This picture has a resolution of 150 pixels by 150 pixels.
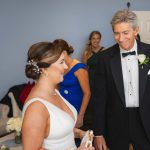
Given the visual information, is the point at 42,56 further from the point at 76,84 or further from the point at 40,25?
the point at 40,25

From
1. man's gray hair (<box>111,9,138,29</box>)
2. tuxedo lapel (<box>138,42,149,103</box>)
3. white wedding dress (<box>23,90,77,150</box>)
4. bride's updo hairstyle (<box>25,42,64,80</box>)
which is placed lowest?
white wedding dress (<box>23,90,77,150</box>)

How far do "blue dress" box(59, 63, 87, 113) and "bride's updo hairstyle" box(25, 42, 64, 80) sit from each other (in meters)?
1.09

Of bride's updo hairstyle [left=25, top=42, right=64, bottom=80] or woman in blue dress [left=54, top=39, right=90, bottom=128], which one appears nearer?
bride's updo hairstyle [left=25, top=42, right=64, bottom=80]

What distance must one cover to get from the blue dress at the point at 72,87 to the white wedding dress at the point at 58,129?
105 centimetres

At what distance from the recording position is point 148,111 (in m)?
2.28

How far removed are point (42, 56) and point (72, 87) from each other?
1229mm

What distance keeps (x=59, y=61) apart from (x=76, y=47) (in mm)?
4121

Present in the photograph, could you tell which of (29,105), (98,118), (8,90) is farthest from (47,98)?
(8,90)

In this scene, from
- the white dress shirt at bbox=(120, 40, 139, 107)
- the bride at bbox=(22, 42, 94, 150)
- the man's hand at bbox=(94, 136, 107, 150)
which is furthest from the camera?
the man's hand at bbox=(94, 136, 107, 150)

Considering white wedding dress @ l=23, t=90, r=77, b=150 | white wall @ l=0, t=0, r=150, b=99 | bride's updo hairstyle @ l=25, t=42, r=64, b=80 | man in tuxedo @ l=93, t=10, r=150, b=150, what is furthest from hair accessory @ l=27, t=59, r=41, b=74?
white wall @ l=0, t=0, r=150, b=99

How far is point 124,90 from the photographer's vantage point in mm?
2297

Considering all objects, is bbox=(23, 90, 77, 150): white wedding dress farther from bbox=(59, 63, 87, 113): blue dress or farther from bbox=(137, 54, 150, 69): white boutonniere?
bbox=(59, 63, 87, 113): blue dress

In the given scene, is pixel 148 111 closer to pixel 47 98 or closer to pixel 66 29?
pixel 47 98

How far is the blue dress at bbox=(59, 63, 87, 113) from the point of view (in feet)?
9.22
